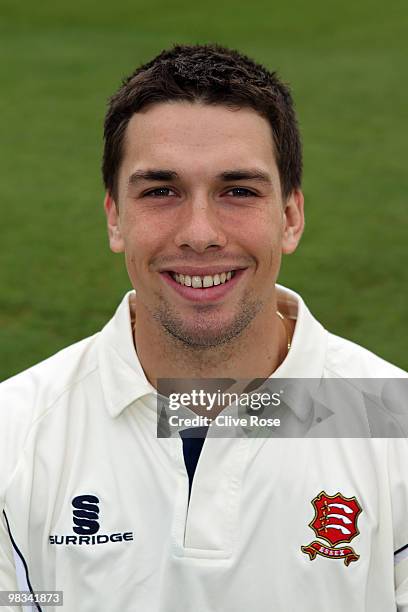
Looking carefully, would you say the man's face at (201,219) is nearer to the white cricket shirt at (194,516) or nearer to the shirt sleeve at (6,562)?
the white cricket shirt at (194,516)

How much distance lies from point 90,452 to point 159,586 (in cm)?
32

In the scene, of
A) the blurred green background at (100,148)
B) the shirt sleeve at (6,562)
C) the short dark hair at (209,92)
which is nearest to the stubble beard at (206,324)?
the short dark hair at (209,92)

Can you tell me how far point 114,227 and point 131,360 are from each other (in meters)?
0.35

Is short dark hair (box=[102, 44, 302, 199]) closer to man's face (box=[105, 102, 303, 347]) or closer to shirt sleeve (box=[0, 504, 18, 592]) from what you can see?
man's face (box=[105, 102, 303, 347])

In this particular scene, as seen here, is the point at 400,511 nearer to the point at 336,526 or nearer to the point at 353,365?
the point at 336,526

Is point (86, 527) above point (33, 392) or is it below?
→ below

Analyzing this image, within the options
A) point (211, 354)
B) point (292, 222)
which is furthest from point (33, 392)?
point (292, 222)

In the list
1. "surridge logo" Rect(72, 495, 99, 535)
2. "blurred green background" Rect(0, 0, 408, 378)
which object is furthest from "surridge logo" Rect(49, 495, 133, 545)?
"blurred green background" Rect(0, 0, 408, 378)

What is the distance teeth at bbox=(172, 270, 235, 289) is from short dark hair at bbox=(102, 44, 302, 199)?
0.96 ft

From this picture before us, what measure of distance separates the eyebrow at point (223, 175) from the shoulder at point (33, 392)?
43 cm

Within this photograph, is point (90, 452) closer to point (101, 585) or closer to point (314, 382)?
point (101, 585)

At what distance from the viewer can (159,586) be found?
1892mm

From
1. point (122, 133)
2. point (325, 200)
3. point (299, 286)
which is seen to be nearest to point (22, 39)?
point (325, 200)

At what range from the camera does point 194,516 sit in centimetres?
191
